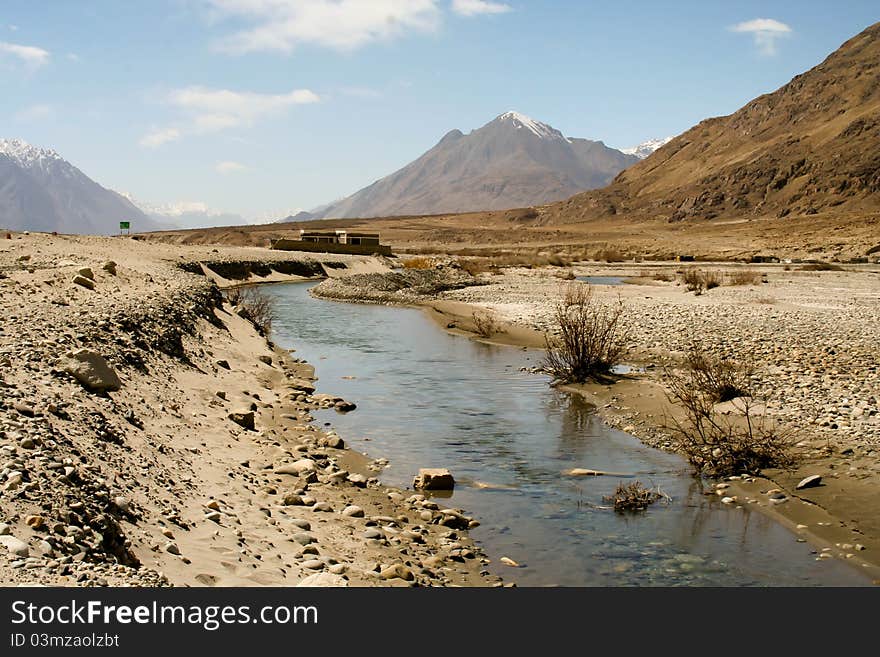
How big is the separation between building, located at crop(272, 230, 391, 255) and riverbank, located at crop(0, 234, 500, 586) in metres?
54.8

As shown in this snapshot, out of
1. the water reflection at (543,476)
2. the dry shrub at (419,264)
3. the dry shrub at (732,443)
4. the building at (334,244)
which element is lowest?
the water reflection at (543,476)

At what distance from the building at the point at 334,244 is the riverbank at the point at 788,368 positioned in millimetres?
34352

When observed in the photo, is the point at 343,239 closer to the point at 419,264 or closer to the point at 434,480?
the point at 419,264

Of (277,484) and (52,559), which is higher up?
(52,559)

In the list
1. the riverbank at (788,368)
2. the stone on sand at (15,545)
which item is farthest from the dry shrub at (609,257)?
the stone on sand at (15,545)

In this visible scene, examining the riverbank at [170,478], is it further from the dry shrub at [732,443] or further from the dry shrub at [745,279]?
the dry shrub at [745,279]

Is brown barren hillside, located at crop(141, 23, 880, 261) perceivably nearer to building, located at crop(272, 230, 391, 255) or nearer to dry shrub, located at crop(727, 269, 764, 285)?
building, located at crop(272, 230, 391, 255)

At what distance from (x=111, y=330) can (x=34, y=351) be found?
2920 millimetres

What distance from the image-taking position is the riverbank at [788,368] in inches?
357

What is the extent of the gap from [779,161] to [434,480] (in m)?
128

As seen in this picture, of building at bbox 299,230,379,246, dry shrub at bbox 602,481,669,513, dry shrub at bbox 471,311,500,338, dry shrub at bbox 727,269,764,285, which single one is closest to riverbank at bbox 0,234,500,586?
dry shrub at bbox 602,481,669,513

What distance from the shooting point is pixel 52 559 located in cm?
513
